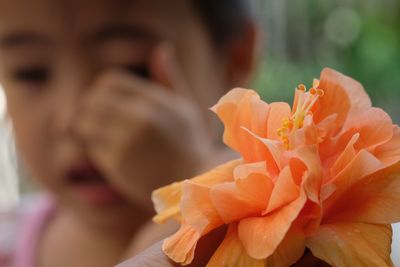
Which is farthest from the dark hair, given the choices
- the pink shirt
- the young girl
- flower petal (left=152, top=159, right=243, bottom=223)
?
flower petal (left=152, top=159, right=243, bottom=223)

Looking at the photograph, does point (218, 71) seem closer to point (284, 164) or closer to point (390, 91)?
point (284, 164)

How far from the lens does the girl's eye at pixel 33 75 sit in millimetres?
591

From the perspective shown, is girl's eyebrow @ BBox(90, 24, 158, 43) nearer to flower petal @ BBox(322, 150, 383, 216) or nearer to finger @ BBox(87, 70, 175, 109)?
finger @ BBox(87, 70, 175, 109)

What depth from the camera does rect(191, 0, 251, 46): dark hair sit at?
2.04 feet

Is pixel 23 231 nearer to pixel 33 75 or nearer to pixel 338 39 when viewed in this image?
pixel 33 75

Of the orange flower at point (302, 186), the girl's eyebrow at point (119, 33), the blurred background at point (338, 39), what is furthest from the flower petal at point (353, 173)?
the blurred background at point (338, 39)

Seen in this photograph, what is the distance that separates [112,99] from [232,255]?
1.33 ft

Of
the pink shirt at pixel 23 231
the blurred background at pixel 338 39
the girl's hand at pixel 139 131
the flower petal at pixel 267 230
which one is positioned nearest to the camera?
the flower petal at pixel 267 230

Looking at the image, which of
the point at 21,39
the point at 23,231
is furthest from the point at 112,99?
the point at 23,231

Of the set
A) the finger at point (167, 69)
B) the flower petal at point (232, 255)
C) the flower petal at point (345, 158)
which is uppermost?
the flower petal at point (345, 158)

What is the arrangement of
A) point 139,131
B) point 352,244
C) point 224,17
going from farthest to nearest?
point 224,17, point 139,131, point 352,244

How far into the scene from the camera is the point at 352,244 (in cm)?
15

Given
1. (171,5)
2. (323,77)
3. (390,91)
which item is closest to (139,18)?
(171,5)

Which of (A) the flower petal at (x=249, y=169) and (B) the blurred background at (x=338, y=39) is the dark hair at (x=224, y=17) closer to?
(A) the flower petal at (x=249, y=169)
